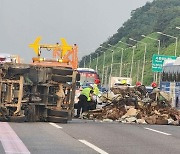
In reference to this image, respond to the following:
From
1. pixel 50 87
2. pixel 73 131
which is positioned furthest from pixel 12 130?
pixel 50 87

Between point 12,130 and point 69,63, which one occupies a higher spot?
point 69,63

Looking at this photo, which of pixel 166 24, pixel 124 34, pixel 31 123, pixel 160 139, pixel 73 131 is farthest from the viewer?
pixel 124 34

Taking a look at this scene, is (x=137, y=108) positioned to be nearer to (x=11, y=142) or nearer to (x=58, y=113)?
(x=58, y=113)

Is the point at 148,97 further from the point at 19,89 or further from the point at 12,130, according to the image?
the point at 12,130

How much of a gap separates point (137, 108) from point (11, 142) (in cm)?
1299

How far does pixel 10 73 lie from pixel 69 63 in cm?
376

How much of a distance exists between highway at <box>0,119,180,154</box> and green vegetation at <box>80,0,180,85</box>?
82828mm

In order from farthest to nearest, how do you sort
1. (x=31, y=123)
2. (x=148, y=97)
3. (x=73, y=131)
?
1. (x=148, y=97)
2. (x=31, y=123)
3. (x=73, y=131)

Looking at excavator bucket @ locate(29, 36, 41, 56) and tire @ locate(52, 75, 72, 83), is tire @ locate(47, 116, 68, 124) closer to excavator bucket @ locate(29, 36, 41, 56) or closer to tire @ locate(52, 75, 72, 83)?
tire @ locate(52, 75, 72, 83)

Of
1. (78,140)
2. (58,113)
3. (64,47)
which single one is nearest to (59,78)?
(58,113)

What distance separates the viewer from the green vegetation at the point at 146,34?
11962cm

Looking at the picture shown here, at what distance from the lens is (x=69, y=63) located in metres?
25.3

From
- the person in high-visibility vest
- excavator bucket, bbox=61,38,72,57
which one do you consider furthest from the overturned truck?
the person in high-visibility vest

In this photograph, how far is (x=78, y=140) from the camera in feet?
52.9
